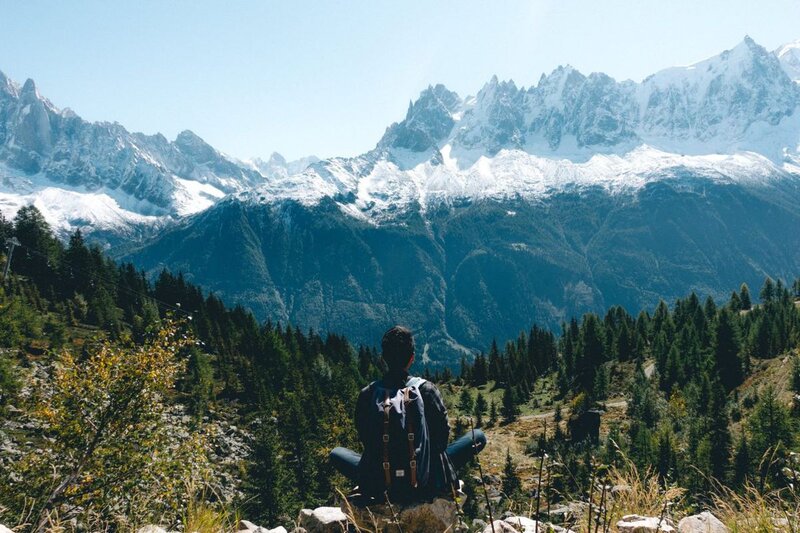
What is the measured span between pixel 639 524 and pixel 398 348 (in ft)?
12.6

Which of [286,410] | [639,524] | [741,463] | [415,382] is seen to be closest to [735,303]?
[741,463]

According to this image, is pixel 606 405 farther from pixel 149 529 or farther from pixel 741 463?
pixel 149 529

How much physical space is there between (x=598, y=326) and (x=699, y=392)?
4412 centimetres

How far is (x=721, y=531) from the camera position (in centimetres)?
703

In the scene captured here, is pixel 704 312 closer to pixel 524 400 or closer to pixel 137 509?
pixel 524 400

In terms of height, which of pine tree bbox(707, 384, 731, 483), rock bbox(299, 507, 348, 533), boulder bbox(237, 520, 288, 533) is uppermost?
rock bbox(299, 507, 348, 533)

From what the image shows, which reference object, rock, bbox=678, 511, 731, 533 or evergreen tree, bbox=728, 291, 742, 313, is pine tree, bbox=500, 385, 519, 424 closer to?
evergreen tree, bbox=728, 291, 742, 313

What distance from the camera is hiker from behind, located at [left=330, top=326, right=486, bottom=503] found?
267 inches

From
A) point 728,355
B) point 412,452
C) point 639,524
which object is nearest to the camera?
point 639,524

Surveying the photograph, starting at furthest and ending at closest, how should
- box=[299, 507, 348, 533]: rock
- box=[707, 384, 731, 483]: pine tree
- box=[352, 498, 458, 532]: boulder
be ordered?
box=[707, 384, 731, 483]: pine tree → box=[299, 507, 348, 533]: rock → box=[352, 498, 458, 532]: boulder

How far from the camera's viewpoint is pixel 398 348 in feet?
23.5

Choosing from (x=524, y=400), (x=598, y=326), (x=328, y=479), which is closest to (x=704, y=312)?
(x=598, y=326)

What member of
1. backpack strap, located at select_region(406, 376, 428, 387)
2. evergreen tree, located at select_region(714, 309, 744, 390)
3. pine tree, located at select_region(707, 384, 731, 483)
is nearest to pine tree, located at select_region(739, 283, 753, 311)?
evergreen tree, located at select_region(714, 309, 744, 390)

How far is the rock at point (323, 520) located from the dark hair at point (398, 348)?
9.95ft
